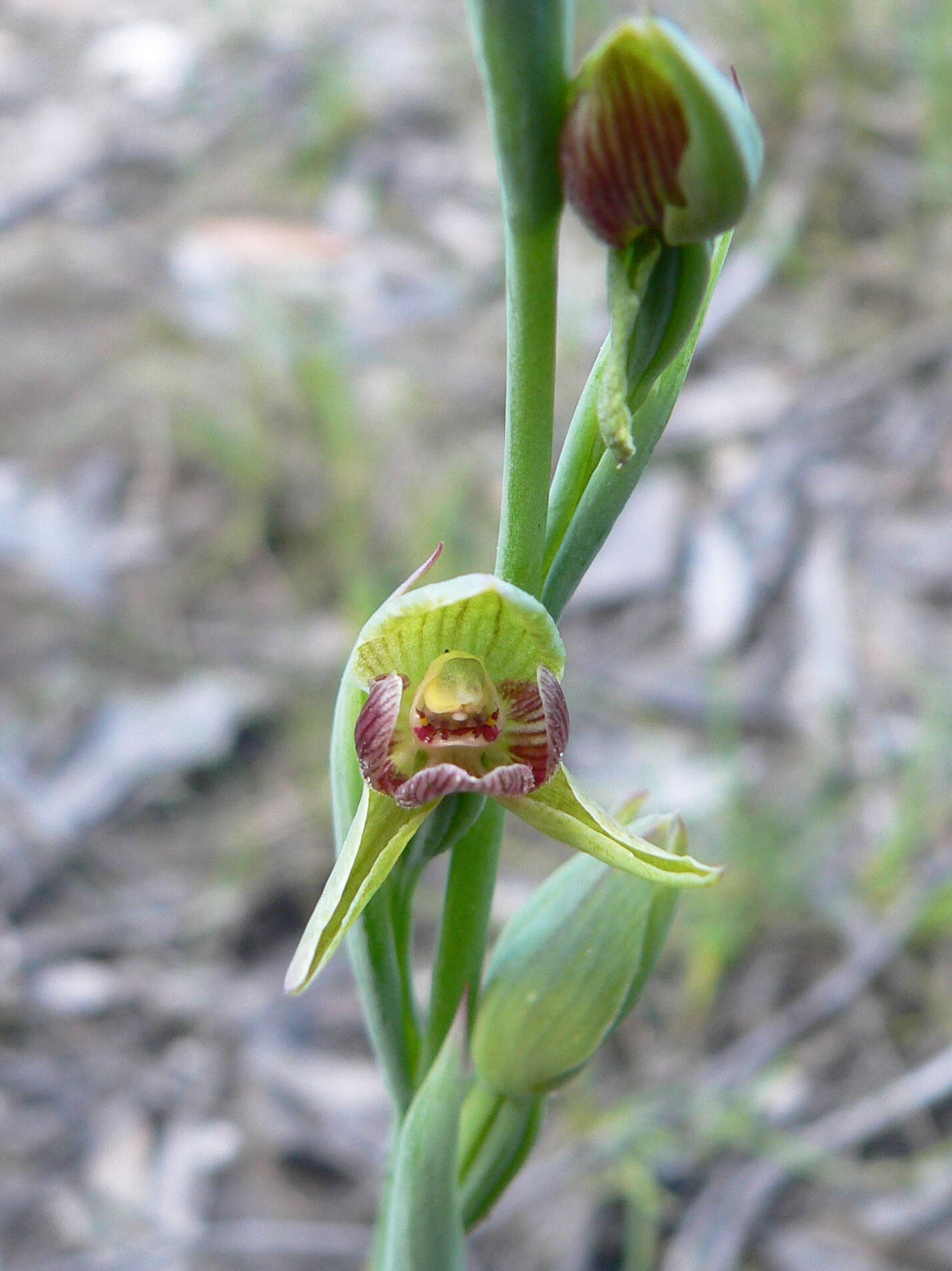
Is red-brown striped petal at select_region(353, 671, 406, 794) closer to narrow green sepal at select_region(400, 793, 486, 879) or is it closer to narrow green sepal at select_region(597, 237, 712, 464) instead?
narrow green sepal at select_region(400, 793, 486, 879)

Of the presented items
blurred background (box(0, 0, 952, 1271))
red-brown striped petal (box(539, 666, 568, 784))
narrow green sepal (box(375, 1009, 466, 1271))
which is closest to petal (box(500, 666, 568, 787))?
red-brown striped petal (box(539, 666, 568, 784))

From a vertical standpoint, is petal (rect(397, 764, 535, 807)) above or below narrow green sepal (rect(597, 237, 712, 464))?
below

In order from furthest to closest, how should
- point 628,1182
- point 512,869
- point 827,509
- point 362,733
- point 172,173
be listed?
point 172,173 < point 827,509 < point 512,869 < point 628,1182 < point 362,733

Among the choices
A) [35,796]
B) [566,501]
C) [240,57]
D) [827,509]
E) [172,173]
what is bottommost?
[566,501]

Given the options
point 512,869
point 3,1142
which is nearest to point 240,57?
point 512,869

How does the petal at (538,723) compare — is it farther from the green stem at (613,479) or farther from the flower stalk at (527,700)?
the green stem at (613,479)

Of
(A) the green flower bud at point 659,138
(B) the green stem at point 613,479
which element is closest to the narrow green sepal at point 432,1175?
(B) the green stem at point 613,479

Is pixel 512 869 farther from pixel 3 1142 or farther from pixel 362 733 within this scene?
pixel 362 733
